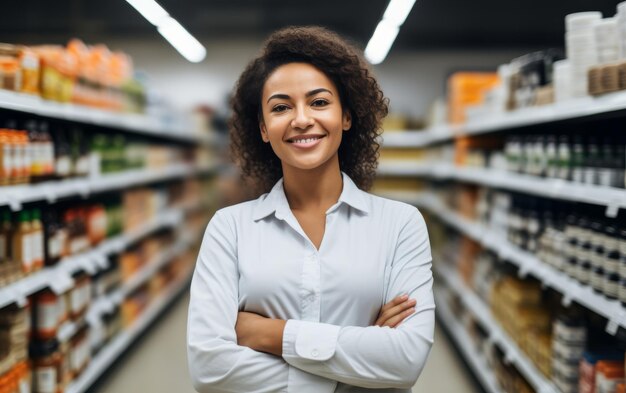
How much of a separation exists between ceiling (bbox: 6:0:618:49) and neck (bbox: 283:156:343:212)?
19.6ft

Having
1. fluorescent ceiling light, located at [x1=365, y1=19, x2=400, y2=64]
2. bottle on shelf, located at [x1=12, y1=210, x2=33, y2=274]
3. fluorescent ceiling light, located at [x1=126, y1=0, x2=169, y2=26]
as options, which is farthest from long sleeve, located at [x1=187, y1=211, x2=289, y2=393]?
fluorescent ceiling light, located at [x1=365, y1=19, x2=400, y2=64]

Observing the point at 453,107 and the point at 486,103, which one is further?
the point at 453,107

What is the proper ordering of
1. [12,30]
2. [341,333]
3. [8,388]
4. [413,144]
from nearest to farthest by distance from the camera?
[341,333]
[8,388]
[413,144]
[12,30]

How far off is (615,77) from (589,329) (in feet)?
4.56

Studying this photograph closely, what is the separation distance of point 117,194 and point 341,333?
3.91 m

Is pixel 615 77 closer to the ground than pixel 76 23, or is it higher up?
closer to the ground

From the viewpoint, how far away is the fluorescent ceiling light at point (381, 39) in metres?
7.19

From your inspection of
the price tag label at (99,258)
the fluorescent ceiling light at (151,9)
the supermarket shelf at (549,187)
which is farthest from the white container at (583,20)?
the fluorescent ceiling light at (151,9)

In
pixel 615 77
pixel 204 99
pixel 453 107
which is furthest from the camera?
pixel 204 99

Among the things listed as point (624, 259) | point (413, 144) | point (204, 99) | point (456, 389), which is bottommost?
point (456, 389)

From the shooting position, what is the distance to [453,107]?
20.4 feet

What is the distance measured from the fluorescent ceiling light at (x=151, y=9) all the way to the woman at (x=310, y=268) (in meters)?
4.24

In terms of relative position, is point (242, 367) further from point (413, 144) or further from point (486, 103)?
point (413, 144)

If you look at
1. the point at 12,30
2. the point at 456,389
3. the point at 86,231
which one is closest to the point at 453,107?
the point at 456,389
